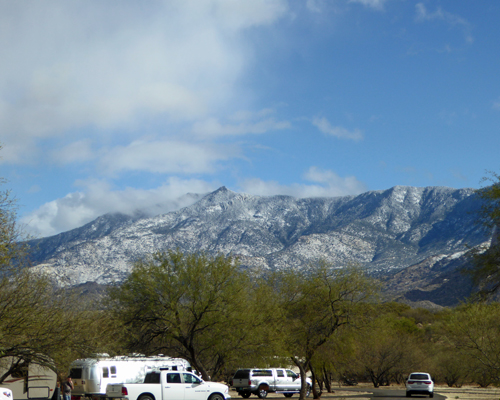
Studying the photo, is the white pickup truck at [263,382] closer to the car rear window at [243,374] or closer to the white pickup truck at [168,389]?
the car rear window at [243,374]

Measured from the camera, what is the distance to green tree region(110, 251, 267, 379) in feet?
103

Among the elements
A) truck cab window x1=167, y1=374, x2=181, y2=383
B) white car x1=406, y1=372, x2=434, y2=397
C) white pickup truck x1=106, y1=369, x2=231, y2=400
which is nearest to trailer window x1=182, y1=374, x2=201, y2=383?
white pickup truck x1=106, y1=369, x2=231, y2=400

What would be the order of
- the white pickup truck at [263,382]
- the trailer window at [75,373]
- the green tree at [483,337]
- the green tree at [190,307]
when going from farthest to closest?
the white pickup truck at [263,382]
the green tree at [483,337]
the green tree at [190,307]
the trailer window at [75,373]

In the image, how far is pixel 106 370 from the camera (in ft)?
102

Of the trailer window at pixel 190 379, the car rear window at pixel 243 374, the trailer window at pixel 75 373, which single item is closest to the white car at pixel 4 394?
the trailer window at pixel 190 379

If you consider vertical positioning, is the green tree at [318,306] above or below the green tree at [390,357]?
above

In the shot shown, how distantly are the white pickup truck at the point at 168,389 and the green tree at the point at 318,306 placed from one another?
7.89 meters

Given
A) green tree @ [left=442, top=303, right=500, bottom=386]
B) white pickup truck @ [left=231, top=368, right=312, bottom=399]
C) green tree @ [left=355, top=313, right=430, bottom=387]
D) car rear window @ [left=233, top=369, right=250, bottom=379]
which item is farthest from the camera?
green tree @ [left=355, top=313, right=430, bottom=387]

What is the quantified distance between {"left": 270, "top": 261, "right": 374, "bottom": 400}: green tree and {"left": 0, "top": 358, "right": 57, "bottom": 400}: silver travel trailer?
48.6 feet

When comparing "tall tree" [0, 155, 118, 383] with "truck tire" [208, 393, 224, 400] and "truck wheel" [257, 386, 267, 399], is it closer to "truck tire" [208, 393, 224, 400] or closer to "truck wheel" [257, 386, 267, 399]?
"truck tire" [208, 393, 224, 400]

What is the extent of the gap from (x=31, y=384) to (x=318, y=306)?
18.3 m

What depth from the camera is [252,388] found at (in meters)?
41.0

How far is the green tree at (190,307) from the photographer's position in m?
31.3

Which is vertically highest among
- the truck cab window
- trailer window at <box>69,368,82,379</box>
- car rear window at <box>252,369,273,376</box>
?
trailer window at <box>69,368,82,379</box>
